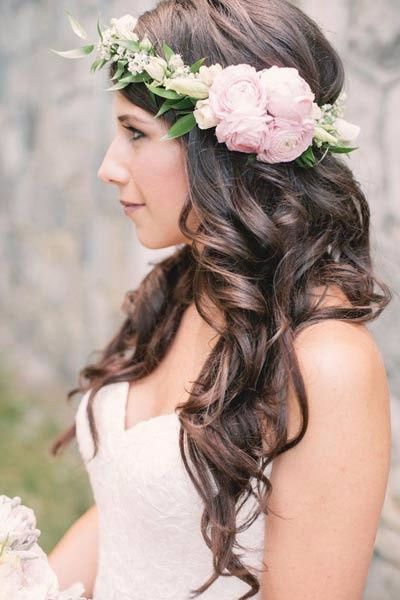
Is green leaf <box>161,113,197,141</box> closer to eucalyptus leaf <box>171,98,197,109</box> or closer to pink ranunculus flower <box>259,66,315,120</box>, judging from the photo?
eucalyptus leaf <box>171,98,197,109</box>

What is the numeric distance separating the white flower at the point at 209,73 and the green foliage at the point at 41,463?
193cm

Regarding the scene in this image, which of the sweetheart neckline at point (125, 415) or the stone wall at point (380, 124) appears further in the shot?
the stone wall at point (380, 124)

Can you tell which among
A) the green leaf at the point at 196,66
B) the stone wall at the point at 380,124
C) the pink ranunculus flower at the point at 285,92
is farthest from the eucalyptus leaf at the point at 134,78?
the stone wall at the point at 380,124

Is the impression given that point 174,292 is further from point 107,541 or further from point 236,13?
point 236,13

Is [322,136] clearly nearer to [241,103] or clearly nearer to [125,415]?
[241,103]

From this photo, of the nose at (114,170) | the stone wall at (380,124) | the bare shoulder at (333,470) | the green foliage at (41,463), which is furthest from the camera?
the green foliage at (41,463)

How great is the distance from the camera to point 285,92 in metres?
1.37

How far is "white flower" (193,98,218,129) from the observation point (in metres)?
1.40

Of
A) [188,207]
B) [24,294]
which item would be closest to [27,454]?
[24,294]

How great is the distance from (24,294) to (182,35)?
293 cm

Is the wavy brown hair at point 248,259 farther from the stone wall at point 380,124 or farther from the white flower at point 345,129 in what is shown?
the stone wall at point 380,124

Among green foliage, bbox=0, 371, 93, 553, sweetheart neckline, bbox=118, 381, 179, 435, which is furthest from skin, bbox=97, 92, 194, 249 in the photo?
green foliage, bbox=0, 371, 93, 553

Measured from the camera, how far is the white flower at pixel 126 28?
1.50m

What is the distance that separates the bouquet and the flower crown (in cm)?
73
